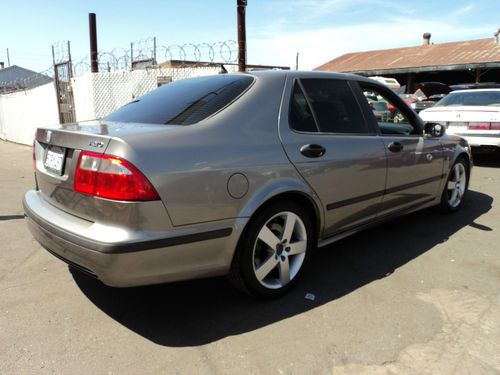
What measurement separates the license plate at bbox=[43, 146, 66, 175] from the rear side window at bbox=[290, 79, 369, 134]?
1.53 m

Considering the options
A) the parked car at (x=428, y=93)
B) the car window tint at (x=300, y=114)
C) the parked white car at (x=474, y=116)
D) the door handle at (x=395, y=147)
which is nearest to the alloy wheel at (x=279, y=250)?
the car window tint at (x=300, y=114)

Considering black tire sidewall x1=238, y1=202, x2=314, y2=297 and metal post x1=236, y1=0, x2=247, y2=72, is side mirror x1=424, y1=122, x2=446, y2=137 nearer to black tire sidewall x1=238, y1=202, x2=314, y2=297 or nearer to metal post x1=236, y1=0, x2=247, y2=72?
black tire sidewall x1=238, y1=202, x2=314, y2=297

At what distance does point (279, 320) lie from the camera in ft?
9.41

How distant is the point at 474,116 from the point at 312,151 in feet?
19.8

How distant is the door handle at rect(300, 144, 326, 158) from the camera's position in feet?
10.1

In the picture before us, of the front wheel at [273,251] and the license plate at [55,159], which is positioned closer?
the license plate at [55,159]

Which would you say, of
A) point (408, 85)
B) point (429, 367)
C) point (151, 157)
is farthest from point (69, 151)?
point (408, 85)

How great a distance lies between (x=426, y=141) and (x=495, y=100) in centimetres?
508

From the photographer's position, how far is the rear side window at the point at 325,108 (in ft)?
10.5

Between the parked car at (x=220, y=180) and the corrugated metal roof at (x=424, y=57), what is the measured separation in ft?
65.9

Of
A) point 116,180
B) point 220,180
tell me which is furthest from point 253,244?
point 116,180

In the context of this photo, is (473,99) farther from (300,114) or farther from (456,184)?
(300,114)

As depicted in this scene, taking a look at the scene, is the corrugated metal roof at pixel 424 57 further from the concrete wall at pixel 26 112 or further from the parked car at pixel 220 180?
the parked car at pixel 220 180

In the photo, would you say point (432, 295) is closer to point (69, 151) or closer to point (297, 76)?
point (297, 76)
